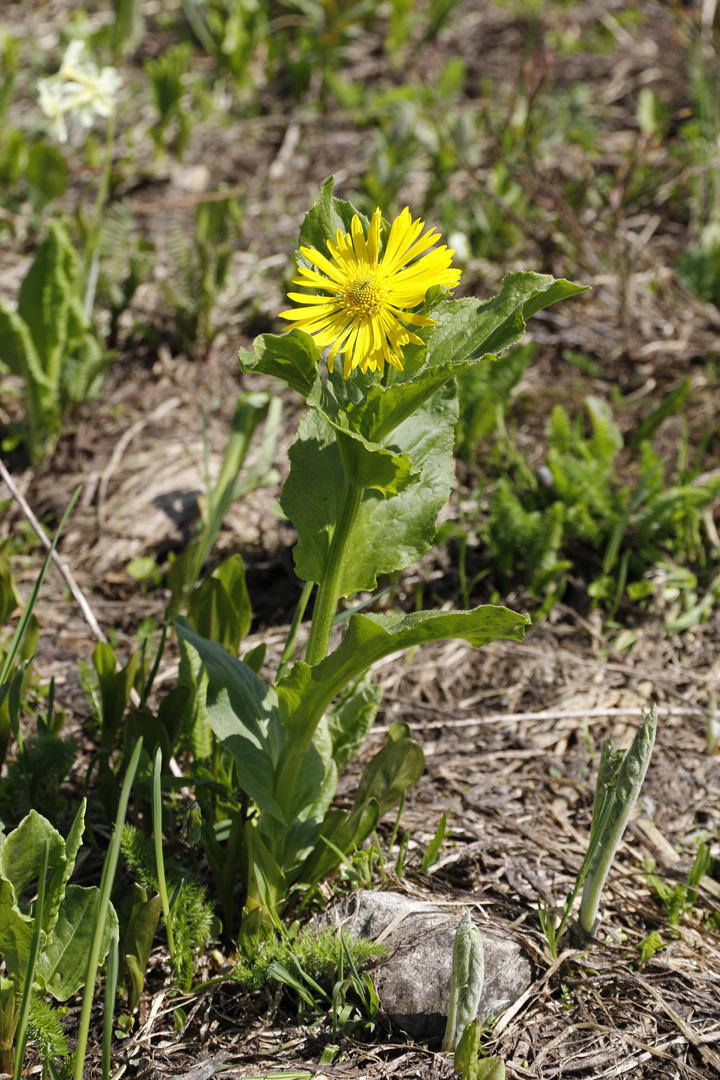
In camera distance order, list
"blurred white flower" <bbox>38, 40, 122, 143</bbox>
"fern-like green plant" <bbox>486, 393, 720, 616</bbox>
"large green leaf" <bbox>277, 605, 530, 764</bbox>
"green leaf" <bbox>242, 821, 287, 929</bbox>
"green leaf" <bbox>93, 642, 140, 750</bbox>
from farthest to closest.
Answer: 1. "blurred white flower" <bbox>38, 40, 122, 143</bbox>
2. "fern-like green plant" <bbox>486, 393, 720, 616</bbox>
3. "green leaf" <bbox>93, 642, 140, 750</bbox>
4. "green leaf" <bbox>242, 821, 287, 929</bbox>
5. "large green leaf" <bbox>277, 605, 530, 764</bbox>

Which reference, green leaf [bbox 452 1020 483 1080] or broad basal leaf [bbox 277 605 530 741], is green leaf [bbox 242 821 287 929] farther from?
green leaf [bbox 452 1020 483 1080]

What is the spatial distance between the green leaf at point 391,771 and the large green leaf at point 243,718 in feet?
0.84

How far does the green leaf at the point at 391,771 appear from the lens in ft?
6.33

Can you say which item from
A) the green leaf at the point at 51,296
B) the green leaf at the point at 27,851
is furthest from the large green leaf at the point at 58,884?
the green leaf at the point at 51,296

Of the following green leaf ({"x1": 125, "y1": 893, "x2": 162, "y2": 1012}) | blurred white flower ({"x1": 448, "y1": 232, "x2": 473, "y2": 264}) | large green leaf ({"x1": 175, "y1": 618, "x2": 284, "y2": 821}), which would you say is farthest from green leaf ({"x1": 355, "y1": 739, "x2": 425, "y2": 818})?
blurred white flower ({"x1": 448, "y1": 232, "x2": 473, "y2": 264})

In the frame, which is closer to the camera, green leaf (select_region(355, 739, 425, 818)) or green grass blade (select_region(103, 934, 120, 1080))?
green grass blade (select_region(103, 934, 120, 1080))

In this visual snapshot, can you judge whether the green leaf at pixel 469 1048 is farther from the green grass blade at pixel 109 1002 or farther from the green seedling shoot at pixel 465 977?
the green grass blade at pixel 109 1002

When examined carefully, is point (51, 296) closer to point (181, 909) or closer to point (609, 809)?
point (181, 909)

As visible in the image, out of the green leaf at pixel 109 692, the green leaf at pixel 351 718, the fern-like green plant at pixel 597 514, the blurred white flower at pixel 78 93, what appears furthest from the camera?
the blurred white flower at pixel 78 93

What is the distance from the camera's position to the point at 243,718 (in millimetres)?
1789

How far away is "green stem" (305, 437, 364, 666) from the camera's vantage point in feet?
5.24

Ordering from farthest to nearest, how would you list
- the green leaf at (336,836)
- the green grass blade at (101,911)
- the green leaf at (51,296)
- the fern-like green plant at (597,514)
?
1. the green leaf at (51,296)
2. the fern-like green plant at (597,514)
3. the green leaf at (336,836)
4. the green grass blade at (101,911)

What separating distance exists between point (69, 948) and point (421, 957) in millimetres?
674

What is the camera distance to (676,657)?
9.13 ft
